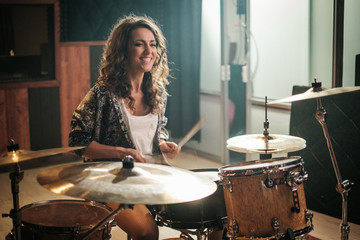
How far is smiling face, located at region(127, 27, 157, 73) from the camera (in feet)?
8.17

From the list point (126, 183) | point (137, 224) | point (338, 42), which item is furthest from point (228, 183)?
point (338, 42)

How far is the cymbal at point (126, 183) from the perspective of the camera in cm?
140

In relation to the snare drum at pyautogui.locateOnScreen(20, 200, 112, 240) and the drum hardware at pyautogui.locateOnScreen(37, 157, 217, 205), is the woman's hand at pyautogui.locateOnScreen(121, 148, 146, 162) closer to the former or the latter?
the snare drum at pyautogui.locateOnScreen(20, 200, 112, 240)

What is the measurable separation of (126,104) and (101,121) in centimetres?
16

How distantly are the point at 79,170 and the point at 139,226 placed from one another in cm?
59

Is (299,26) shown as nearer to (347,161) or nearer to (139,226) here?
(347,161)

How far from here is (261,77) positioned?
169 inches

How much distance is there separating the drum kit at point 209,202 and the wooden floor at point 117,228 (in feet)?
2.93

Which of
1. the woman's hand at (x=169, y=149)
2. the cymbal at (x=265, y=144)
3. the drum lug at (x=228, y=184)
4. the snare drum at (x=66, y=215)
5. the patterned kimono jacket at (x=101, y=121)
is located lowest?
the snare drum at (x=66, y=215)

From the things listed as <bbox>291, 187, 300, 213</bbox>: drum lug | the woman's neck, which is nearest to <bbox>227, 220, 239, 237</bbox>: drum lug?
<bbox>291, 187, 300, 213</bbox>: drum lug

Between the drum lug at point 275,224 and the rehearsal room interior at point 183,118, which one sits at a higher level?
the rehearsal room interior at point 183,118

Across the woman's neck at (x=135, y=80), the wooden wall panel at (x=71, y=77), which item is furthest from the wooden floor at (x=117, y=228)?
the woman's neck at (x=135, y=80)

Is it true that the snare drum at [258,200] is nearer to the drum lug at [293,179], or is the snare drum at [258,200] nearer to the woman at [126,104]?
the drum lug at [293,179]

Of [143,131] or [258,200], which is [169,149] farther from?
[258,200]
